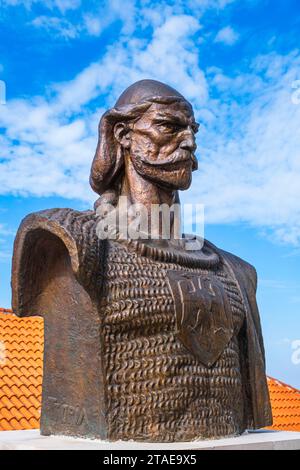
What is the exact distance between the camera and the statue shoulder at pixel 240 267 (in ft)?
13.5

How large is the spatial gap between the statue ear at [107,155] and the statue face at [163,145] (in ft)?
0.42

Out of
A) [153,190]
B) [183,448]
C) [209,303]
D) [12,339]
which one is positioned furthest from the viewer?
[12,339]

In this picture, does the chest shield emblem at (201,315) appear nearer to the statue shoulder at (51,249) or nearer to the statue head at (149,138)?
the statue shoulder at (51,249)

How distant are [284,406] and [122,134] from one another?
25.8 ft

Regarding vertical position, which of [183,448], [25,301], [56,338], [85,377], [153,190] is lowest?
[183,448]

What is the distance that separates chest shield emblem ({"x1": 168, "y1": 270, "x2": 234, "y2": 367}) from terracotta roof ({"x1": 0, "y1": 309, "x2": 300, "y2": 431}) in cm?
409

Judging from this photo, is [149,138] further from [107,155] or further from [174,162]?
[107,155]

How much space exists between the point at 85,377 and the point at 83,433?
288mm

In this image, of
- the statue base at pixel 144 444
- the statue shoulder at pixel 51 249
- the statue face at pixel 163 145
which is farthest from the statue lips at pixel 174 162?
the statue base at pixel 144 444

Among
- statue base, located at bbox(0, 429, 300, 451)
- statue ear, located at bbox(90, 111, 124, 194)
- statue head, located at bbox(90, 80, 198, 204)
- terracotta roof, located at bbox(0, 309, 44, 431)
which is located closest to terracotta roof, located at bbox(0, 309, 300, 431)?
terracotta roof, located at bbox(0, 309, 44, 431)

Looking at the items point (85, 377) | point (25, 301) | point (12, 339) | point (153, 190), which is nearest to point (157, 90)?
point (153, 190)

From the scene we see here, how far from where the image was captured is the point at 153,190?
12.6 feet

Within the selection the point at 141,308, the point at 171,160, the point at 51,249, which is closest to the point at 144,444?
the point at 141,308

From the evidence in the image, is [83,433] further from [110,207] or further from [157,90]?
[157,90]
